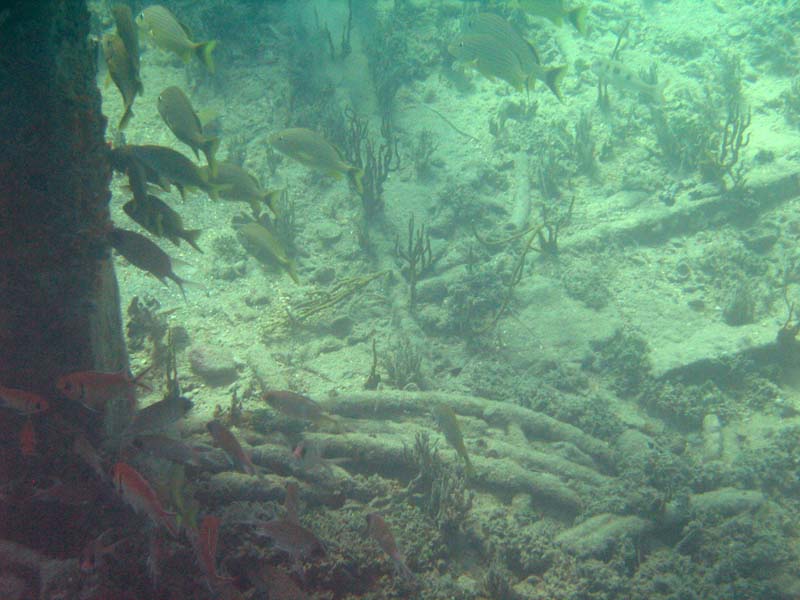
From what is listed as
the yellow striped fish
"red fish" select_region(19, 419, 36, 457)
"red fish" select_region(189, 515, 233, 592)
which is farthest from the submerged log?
the yellow striped fish

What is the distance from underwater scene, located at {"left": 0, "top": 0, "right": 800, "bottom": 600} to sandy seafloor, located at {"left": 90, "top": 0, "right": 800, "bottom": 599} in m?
0.04

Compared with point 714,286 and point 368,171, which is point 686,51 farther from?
point 368,171

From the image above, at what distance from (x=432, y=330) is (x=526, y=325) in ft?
3.83

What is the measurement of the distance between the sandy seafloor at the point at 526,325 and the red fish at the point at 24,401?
3.64ft

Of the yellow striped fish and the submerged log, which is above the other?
the yellow striped fish

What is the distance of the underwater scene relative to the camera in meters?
3.07

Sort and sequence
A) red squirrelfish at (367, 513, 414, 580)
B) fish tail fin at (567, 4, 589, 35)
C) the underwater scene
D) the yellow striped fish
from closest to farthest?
1. red squirrelfish at (367, 513, 414, 580)
2. the underwater scene
3. the yellow striped fish
4. fish tail fin at (567, 4, 589, 35)

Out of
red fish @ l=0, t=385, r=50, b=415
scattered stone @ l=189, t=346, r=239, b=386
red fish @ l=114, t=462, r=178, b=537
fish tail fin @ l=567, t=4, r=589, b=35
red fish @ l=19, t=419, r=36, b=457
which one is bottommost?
red fish @ l=114, t=462, r=178, b=537

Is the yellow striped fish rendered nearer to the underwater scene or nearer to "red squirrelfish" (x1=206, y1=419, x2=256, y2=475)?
the underwater scene

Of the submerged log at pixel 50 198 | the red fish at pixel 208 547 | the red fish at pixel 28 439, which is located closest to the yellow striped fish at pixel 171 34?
the submerged log at pixel 50 198

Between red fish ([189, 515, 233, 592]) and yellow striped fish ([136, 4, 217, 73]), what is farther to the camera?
yellow striped fish ([136, 4, 217, 73])

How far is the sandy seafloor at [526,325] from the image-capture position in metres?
3.77

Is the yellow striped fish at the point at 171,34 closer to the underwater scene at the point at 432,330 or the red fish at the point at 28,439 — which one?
the underwater scene at the point at 432,330

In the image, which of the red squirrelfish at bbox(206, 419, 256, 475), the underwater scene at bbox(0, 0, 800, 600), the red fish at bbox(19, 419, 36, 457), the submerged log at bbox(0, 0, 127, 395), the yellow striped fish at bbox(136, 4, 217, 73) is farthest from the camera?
the yellow striped fish at bbox(136, 4, 217, 73)
